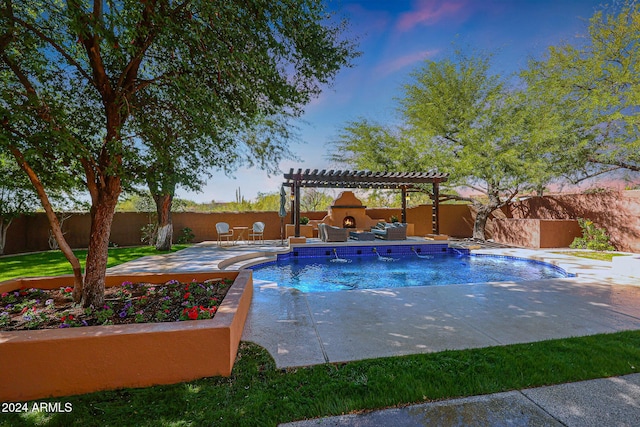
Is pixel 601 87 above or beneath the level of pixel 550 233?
above

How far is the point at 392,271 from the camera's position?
8.35 m

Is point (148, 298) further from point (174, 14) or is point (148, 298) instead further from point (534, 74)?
point (534, 74)

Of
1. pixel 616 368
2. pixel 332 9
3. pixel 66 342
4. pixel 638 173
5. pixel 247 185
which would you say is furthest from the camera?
pixel 247 185

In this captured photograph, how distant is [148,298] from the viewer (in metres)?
3.66

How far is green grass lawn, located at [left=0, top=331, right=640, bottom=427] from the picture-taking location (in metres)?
1.96

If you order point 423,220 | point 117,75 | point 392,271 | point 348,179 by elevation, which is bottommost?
point 392,271

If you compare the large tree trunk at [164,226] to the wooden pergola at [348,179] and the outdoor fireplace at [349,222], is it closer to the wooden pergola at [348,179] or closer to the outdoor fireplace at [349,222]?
the wooden pergola at [348,179]

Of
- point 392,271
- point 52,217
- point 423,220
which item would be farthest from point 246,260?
point 423,220

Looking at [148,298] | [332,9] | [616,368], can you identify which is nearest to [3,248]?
[148,298]

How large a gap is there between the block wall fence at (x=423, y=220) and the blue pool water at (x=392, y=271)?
4.55m

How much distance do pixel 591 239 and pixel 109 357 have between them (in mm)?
15223

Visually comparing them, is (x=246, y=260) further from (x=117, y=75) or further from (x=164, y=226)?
(x=117, y=75)

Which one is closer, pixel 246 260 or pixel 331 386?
pixel 331 386

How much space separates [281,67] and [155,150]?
251 cm
